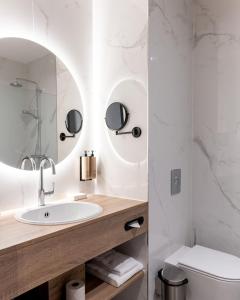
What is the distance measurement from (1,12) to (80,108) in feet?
2.34

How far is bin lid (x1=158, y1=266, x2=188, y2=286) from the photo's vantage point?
150 centimetres

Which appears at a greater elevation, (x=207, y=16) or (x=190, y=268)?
(x=207, y=16)

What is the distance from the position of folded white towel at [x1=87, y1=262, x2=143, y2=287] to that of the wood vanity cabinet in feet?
0.76

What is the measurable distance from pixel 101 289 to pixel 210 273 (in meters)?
0.65

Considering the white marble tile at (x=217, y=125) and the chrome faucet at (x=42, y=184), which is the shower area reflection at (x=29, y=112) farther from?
the white marble tile at (x=217, y=125)

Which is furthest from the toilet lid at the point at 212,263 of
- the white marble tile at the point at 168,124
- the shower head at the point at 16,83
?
the shower head at the point at 16,83

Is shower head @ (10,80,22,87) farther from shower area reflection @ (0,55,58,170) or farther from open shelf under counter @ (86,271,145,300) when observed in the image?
open shelf under counter @ (86,271,145,300)

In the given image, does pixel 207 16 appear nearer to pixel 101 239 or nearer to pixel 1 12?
pixel 1 12

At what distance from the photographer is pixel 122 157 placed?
5.56ft

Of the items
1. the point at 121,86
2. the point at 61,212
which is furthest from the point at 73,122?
the point at 61,212

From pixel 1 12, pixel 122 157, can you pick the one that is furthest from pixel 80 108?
pixel 1 12

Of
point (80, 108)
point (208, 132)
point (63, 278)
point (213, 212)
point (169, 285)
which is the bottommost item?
point (169, 285)

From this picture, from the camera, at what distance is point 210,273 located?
1522 millimetres

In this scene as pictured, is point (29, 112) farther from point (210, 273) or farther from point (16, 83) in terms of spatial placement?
point (210, 273)
